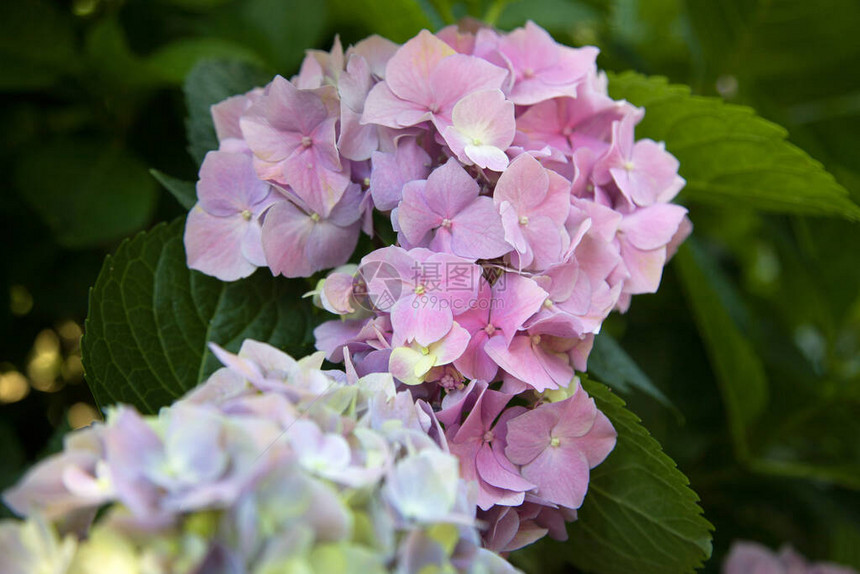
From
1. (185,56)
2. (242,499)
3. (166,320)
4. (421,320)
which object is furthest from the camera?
(185,56)

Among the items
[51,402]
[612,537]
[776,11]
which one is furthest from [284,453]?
[776,11]

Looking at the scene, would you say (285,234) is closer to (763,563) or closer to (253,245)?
(253,245)

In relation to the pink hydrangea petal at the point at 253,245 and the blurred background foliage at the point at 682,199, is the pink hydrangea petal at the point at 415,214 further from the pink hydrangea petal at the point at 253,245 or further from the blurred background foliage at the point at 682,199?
the blurred background foliage at the point at 682,199

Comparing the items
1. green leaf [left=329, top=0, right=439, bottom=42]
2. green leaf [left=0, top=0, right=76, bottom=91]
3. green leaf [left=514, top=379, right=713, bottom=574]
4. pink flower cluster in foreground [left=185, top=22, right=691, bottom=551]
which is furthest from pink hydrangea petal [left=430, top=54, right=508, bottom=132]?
green leaf [left=0, top=0, right=76, bottom=91]

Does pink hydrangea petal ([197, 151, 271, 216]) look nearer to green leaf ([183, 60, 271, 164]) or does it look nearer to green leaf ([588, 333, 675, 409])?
green leaf ([183, 60, 271, 164])

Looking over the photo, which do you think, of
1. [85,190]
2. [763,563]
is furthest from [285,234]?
[763,563]

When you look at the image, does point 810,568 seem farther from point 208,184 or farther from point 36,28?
point 36,28
